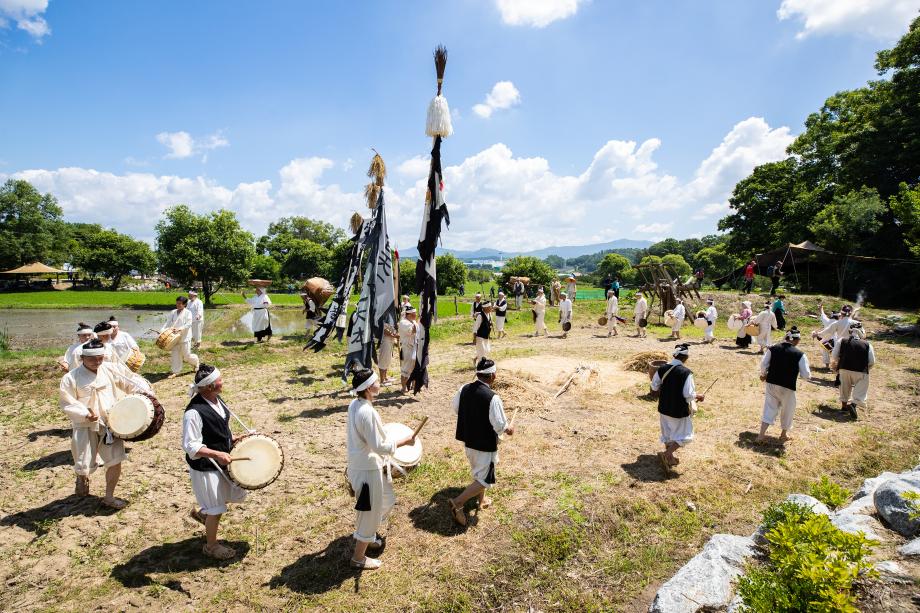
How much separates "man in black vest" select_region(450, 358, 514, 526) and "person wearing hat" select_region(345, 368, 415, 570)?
1187 mm

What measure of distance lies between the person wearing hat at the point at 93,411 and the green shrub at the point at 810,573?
23.1 ft

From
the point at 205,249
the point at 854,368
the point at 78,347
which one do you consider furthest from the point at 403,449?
the point at 205,249

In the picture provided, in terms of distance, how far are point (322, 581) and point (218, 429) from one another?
1.91m

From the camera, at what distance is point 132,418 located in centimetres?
545

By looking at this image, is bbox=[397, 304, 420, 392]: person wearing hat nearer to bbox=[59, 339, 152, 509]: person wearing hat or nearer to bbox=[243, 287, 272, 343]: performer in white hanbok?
bbox=[59, 339, 152, 509]: person wearing hat

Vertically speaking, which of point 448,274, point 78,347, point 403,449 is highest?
point 448,274

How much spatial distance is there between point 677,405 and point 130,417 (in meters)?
7.58

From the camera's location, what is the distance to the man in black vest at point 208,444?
433cm

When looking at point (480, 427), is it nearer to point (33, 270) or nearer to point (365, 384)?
point (365, 384)

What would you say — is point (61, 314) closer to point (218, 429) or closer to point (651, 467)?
point (218, 429)

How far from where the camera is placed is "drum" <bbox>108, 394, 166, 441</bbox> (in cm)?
541

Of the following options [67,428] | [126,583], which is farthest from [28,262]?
[126,583]

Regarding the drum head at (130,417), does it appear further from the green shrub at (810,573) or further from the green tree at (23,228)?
the green tree at (23,228)

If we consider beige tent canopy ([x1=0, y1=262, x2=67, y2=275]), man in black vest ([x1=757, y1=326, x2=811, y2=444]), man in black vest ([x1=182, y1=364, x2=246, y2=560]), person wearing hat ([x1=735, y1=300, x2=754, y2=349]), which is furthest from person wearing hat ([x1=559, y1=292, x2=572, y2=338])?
beige tent canopy ([x1=0, y1=262, x2=67, y2=275])
